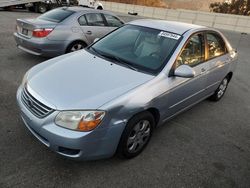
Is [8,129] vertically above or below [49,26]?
below

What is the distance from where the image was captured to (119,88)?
2.84 meters

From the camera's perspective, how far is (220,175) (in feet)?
10.1

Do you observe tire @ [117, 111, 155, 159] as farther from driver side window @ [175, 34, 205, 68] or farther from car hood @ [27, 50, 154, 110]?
driver side window @ [175, 34, 205, 68]

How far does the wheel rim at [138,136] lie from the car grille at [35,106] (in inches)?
40.3

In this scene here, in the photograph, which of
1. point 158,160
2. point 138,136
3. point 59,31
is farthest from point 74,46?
point 158,160

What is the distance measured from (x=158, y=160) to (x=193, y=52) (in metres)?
1.78

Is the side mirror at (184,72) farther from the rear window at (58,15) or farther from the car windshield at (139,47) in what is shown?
the rear window at (58,15)

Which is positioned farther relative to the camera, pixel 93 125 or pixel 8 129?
pixel 8 129

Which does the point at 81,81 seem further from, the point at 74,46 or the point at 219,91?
the point at 74,46

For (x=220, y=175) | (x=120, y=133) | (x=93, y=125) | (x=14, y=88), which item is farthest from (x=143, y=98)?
(x=14, y=88)

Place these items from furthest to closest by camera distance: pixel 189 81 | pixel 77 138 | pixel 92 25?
1. pixel 92 25
2. pixel 189 81
3. pixel 77 138

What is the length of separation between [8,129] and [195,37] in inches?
123

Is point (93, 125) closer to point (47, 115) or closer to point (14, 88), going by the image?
point (47, 115)

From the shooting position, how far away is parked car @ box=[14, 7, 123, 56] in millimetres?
5867
